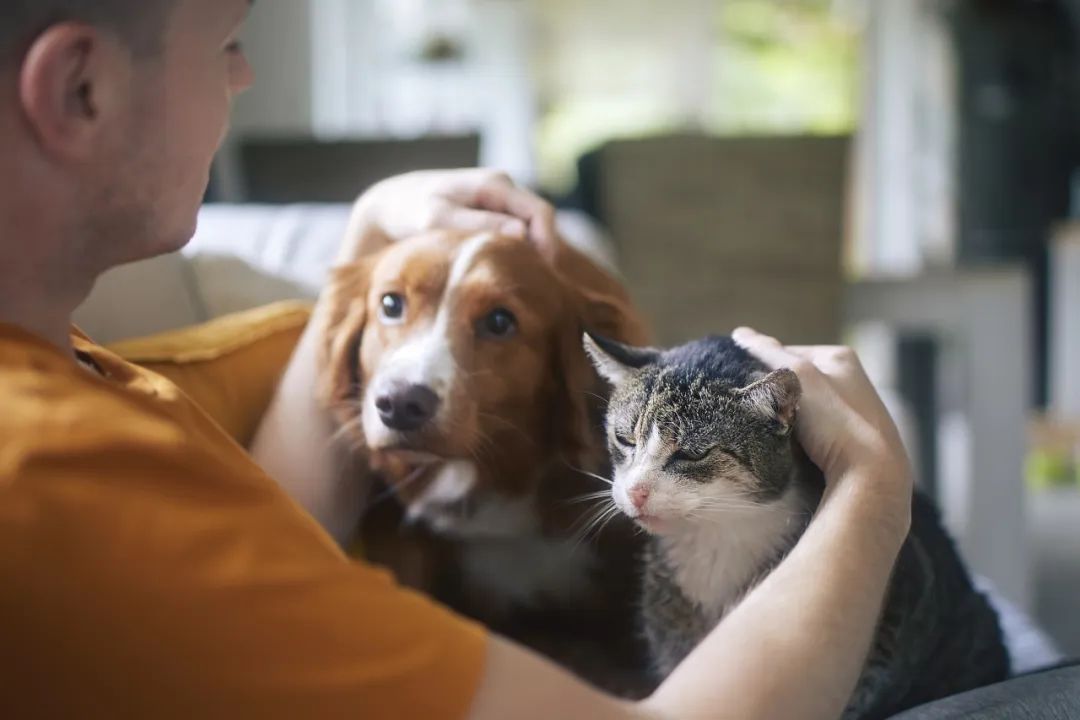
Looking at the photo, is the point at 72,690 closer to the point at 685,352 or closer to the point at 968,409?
the point at 685,352

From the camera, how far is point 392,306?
646 millimetres

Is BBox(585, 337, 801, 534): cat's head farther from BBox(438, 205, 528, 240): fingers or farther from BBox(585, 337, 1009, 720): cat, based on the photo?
BBox(438, 205, 528, 240): fingers

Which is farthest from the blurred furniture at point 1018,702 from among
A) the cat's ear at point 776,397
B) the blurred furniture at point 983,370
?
the blurred furniture at point 983,370

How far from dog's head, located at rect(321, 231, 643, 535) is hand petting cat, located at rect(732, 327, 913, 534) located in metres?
0.13

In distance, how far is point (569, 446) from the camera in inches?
24.5

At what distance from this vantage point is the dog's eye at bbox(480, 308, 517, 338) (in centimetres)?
62

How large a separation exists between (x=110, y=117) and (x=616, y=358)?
0.30 meters

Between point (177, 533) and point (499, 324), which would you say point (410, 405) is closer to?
point (499, 324)

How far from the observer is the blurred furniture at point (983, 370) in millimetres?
1136

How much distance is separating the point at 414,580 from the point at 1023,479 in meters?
0.87

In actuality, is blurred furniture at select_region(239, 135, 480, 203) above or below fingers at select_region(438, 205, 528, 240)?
below

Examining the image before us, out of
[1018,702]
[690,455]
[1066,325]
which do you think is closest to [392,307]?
[690,455]

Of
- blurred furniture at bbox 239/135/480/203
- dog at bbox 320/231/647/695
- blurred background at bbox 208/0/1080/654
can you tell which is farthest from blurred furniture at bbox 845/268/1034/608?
dog at bbox 320/231/647/695

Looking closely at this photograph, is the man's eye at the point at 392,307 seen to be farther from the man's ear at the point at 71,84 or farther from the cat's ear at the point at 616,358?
the man's ear at the point at 71,84
